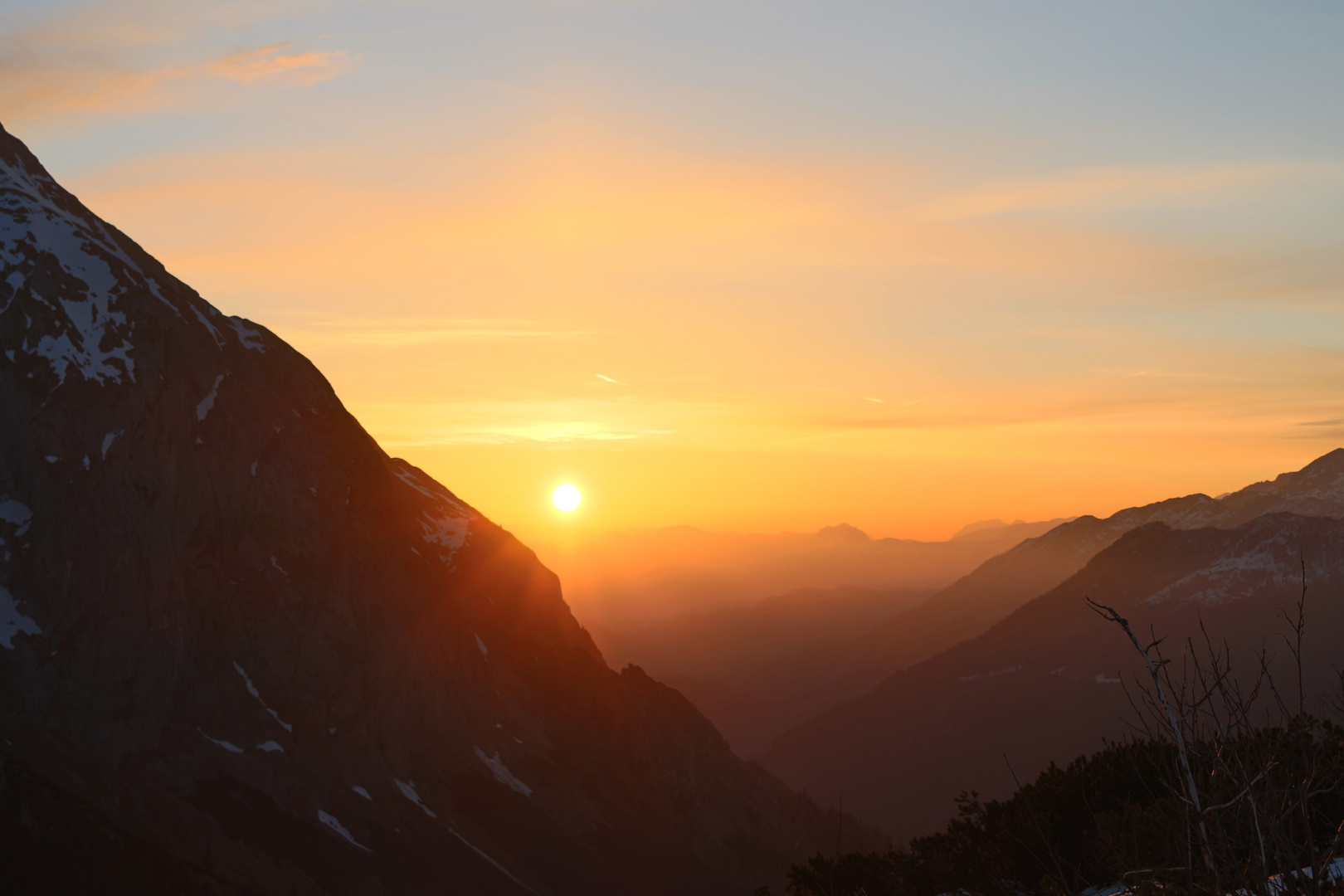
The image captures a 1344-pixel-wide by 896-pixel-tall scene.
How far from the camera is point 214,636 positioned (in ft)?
446

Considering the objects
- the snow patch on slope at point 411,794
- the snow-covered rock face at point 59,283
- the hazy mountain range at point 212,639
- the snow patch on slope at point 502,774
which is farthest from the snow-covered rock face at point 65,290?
the snow patch on slope at point 502,774

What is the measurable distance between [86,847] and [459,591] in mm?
98831

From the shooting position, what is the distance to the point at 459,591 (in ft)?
644

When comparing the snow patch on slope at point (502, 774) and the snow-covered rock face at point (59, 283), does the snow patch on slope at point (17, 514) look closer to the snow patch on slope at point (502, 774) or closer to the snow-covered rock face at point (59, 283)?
the snow-covered rock face at point (59, 283)

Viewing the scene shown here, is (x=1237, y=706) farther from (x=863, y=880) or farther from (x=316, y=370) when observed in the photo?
(x=316, y=370)

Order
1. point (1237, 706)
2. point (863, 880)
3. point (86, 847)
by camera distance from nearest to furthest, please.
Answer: point (1237, 706) → point (863, 880) → point (86, 847)

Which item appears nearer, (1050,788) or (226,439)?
(1050,788)

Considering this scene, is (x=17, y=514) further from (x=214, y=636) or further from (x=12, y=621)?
(x=214, y=636)

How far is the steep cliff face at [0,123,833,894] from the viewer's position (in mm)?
113625

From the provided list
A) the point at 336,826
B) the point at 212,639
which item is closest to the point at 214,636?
the point at 212,639

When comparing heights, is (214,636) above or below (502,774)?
above

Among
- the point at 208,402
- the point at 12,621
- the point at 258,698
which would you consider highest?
the point at 208,402

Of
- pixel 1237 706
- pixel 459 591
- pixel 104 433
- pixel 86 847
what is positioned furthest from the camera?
pixel 459 591


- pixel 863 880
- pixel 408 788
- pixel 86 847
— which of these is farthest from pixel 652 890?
pixel 863 880
